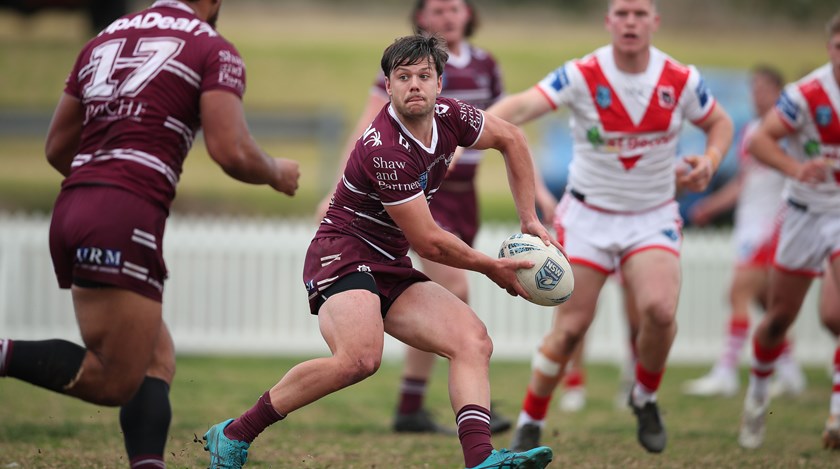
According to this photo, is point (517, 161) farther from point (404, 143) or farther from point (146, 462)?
point (146, 462)

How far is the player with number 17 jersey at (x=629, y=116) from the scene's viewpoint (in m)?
6.29

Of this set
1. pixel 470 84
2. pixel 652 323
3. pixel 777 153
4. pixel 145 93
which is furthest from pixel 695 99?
pixel 145 93

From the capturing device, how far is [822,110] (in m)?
6.85

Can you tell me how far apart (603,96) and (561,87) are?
249 mm

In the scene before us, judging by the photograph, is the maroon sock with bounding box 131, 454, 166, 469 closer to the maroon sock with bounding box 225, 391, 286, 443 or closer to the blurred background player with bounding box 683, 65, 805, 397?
the maroon sock with bounding box 225, 391, 286, 443

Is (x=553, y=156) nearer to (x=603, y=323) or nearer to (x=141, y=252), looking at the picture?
(x=603, y=323)

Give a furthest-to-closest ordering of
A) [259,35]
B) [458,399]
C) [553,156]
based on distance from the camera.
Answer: [259,35], [553,156], [458,399]

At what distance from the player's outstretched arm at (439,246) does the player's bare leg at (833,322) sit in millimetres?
2888

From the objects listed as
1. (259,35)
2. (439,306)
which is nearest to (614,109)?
(439,306)

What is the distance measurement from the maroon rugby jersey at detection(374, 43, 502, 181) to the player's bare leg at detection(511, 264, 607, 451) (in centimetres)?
155

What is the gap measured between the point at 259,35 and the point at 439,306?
26.8 metres

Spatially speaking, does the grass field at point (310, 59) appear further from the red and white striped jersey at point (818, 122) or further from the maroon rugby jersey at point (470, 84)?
the red and white striped jersey at point (818, 122)

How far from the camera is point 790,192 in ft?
23.6

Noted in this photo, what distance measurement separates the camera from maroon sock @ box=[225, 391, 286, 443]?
4.88 m
